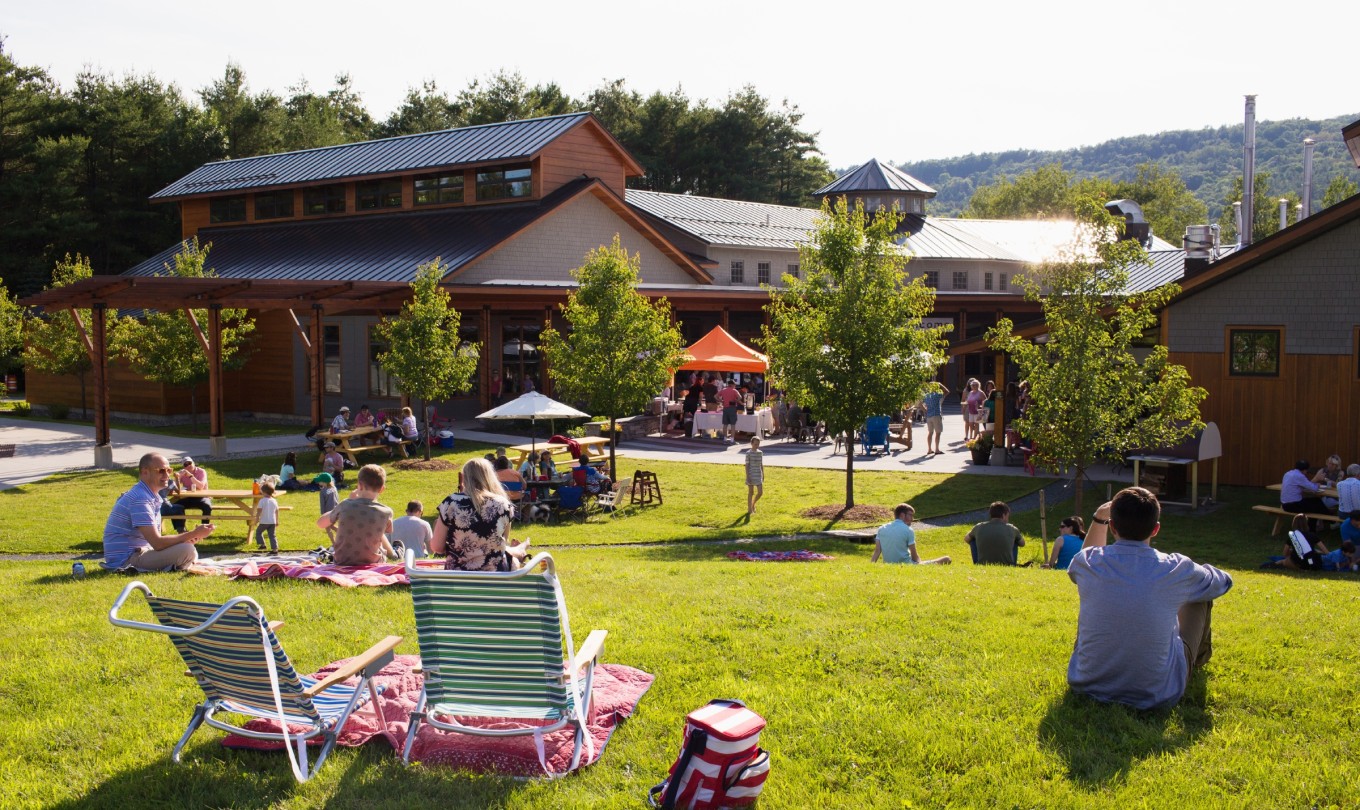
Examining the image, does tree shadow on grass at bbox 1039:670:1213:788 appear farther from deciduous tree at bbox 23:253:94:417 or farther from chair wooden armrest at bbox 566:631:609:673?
deciduous tree at bbox 23:253:94:417

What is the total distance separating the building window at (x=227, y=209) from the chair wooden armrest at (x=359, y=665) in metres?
38.0

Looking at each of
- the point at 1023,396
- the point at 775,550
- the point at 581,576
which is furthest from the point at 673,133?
the point at 581,576

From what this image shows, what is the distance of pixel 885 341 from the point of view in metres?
18.1

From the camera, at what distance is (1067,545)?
11594 millimetres

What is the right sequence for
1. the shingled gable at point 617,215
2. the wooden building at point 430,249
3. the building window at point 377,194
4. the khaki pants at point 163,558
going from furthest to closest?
the building window at point 377,194 < the shingled gable at point 617,215 < the wooden building at point 430,249 < the khaki pants at point 163,558

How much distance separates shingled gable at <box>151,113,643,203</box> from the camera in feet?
110

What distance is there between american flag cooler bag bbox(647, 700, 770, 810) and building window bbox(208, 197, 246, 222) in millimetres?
39159

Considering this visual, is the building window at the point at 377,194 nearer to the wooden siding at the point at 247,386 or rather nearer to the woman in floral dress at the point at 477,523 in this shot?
the wooden siding at the point at 247,386

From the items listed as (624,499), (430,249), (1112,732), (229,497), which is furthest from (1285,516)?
(430,249)

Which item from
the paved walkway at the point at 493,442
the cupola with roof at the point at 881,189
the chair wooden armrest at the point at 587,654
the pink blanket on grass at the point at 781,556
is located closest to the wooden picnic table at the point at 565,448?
the paved walkway at the point at 493,442

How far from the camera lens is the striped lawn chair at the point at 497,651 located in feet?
16.6

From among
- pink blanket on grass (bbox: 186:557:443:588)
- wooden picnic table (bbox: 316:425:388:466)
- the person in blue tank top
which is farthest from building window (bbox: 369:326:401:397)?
the person in blue tank top

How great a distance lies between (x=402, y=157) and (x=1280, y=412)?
26698 millimetres

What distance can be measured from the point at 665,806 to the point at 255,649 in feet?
6.48
